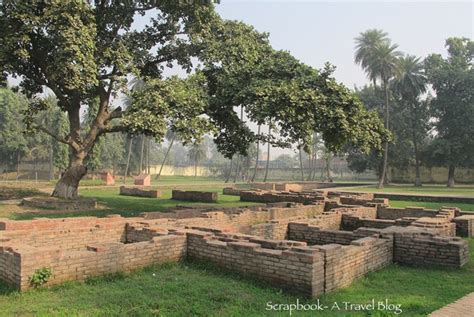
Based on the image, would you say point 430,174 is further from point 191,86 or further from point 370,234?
point 370,234

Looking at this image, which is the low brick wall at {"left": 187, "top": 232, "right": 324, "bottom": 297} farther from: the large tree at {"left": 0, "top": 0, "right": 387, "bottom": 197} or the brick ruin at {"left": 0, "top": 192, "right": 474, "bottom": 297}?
the large tree at {"left": 0, "top": 0, "right": 387, "bottom": 197}

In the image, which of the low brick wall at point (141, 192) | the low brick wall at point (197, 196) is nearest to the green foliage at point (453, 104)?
the low brick wall at point (197, 196)

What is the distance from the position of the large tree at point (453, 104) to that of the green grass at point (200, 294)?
35923mm

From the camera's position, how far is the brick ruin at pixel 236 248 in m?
6.32

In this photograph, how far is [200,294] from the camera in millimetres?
6023

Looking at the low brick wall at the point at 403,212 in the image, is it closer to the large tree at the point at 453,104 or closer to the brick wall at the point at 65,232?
the brick wall at the point at 65,232

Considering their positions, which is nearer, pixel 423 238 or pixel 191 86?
pixel 423 238

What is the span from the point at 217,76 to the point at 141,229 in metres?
8.80

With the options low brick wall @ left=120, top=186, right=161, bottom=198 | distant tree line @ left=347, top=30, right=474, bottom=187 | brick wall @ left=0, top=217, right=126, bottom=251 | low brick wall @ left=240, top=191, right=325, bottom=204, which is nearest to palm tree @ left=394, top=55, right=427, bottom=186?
distant tree line @ left=347, top=30, right=474, bottom=187

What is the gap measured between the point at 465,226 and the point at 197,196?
13.0 metres

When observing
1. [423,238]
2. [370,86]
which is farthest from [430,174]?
[423,238]

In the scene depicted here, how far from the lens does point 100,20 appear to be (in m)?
17.2

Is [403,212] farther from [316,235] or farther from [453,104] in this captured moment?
[453,104]

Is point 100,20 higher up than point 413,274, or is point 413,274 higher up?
point 100,20
